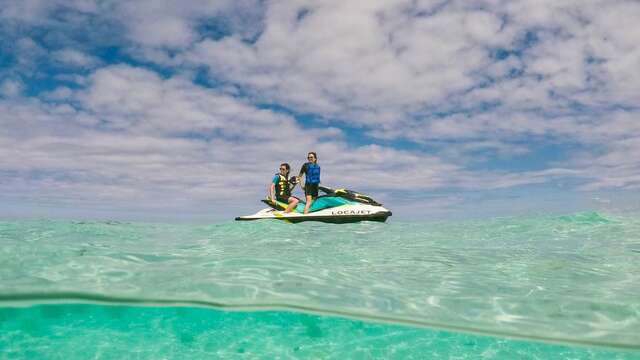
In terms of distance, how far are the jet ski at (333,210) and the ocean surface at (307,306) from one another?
7.30m

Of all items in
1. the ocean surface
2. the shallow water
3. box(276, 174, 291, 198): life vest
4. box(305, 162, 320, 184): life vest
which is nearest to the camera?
the shallow water

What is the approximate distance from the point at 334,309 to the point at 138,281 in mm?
3770

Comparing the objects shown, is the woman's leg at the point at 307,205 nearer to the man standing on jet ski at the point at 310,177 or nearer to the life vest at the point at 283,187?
the man standing on jet ski at the point at 310,177

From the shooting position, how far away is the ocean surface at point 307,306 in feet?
23.1

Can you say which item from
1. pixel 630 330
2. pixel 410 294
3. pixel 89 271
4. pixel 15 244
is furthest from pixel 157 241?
pixel 630 330

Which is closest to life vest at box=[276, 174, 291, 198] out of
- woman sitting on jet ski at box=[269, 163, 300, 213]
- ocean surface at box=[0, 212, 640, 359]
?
woman sitting on jet ski at box=[269, 163, 300, 213]

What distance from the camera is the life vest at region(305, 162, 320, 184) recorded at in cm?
1809

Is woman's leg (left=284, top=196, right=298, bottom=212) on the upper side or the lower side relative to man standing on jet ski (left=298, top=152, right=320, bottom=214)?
lower

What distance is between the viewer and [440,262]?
34.7ft

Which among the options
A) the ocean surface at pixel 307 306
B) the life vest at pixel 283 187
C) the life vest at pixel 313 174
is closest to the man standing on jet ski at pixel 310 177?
the life vest at pixel 313 174

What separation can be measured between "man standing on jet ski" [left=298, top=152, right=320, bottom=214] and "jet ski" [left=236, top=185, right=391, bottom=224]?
0.27 meters

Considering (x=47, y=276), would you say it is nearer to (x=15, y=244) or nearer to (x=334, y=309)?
(x=15, y=244)

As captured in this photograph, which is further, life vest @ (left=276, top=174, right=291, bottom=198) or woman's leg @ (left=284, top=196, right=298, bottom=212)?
life vest @ (left=276, top=174, right=291, bottom=198)

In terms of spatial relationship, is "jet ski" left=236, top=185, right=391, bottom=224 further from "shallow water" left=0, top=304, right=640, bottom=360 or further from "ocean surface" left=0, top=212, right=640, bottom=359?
"shallow water" left=0, top=304, right=640, bottom=360
